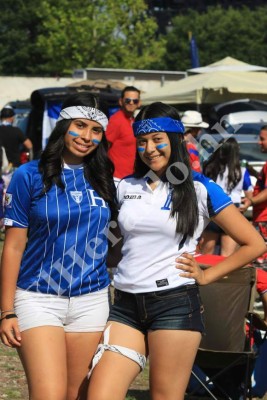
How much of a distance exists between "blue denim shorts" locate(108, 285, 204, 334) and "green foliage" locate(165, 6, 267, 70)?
5493 cm

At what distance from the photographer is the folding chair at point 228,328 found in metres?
6.12

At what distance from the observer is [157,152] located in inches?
185

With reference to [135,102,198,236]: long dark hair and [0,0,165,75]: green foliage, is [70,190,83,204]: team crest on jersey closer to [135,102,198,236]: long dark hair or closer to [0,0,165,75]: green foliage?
[135,102,198,236]: long dark hair

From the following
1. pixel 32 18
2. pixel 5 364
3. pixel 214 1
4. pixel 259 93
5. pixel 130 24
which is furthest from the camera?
pixel 214 1

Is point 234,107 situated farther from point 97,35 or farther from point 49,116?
point 97,35

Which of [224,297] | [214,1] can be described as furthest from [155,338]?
[214,1]

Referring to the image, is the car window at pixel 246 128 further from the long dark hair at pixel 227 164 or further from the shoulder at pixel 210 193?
the shoulder at pixel 210 193

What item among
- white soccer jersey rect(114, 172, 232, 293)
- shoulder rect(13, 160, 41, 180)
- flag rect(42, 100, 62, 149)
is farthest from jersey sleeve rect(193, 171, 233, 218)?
flag rect(42, 100, 62, 149)

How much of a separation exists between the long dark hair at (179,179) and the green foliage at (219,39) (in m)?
54.6

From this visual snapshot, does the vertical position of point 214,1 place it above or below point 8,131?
above

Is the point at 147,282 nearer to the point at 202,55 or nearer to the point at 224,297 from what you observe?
the point at 224,297

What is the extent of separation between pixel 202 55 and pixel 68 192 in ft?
185

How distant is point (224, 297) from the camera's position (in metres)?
6.20

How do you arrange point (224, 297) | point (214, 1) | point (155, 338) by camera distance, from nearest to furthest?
point (155, 338) → point (224, 297) → point (214, 1)
